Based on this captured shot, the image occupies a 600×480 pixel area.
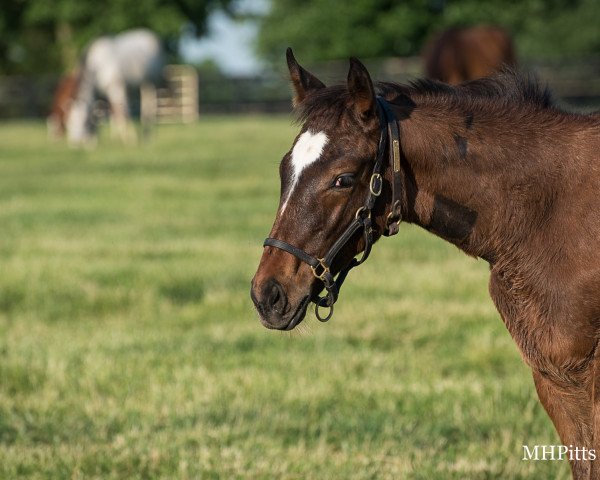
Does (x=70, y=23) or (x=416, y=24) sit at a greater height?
(x=416, y=24)

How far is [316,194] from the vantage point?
341cm

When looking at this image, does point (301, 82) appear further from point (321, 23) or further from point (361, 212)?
point (321, 23)

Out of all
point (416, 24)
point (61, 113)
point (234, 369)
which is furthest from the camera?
point (416, 24)

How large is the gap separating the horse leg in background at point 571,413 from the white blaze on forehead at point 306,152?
43.8 inches

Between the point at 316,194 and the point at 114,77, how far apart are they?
957 inches

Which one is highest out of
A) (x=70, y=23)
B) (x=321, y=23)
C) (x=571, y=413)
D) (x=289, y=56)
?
(x=321, y=23)

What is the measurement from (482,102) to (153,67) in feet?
84.1

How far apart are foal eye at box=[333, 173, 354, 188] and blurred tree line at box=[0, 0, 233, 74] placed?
47146 millimetres

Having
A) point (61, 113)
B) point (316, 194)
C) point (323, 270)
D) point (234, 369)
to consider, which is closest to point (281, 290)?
point (323, 270)

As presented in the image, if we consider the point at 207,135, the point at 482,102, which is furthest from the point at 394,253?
→ the point at 207,135

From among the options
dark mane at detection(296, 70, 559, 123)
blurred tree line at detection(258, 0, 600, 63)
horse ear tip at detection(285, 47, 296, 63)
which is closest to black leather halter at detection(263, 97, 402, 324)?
dark mane at detection(296, 70, 559, 123)

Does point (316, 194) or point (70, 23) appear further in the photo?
point (70, 23)

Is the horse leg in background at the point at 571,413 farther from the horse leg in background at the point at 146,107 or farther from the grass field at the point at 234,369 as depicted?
the horse leg in background at the point at 146,107

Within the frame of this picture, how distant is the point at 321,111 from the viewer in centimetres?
347
